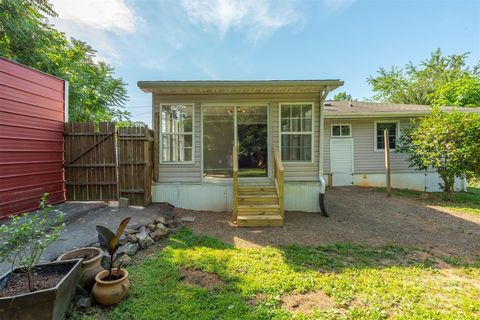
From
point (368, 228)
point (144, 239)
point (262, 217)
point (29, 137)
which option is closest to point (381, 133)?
point (368, 228)

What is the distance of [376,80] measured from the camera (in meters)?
22.9

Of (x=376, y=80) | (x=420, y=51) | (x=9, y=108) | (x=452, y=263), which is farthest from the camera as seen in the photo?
(x=376, y=80)

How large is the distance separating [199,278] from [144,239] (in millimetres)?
1493

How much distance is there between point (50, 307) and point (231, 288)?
66.6 inches

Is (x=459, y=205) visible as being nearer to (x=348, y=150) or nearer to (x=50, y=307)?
(x=348, y=150)

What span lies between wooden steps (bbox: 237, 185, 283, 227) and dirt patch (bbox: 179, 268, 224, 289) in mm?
2024

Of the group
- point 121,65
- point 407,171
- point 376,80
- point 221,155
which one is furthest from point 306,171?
point 376,80

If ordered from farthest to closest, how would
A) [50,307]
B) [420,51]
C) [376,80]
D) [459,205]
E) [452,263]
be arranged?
[376,80]
[420,51]
[459,205]
[452,263]
[50,307]

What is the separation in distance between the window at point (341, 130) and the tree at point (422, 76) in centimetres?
1596

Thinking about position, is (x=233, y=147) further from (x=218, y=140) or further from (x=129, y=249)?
(x=129, y=249)

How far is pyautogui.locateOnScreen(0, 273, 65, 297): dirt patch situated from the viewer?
1.86 metres

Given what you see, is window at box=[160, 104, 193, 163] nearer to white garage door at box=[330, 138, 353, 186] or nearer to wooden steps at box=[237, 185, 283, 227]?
wooden steps at box=[237, 185, 283, 227]

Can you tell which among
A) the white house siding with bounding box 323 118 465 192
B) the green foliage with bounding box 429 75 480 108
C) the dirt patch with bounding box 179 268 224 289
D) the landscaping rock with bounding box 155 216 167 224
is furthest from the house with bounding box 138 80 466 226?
the green foliage with bounding box 429 75 480 108

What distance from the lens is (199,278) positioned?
9.44ft
